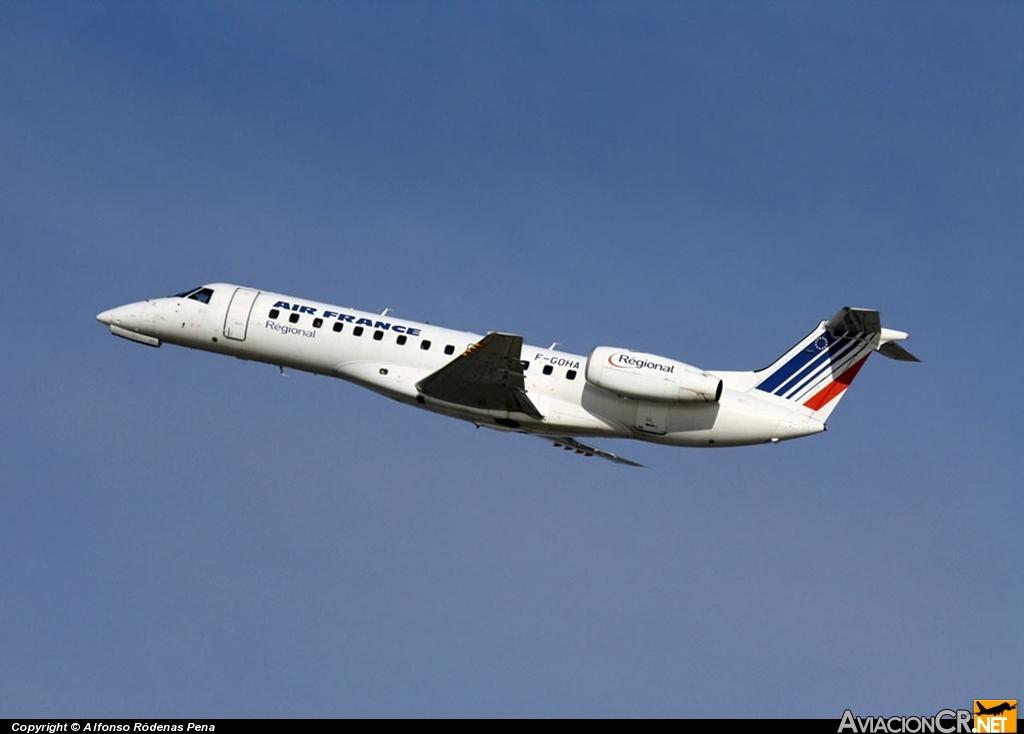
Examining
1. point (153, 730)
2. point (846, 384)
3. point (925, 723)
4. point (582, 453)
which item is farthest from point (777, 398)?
point (153, 730)

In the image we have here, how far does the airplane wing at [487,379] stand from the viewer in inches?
1298

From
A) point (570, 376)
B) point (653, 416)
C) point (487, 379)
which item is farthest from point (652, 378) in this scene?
point (487, 379)

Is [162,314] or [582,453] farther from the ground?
[162,314]

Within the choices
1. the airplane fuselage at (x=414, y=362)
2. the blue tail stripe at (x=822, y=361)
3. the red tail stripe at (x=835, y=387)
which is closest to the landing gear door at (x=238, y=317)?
the airplane fuselage at (x=414, y=362)

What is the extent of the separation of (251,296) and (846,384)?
49.3ft

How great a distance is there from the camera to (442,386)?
113ft

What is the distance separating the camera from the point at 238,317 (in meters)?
38.0

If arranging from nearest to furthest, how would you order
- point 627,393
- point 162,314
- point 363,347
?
point 627,393
point 363,347
point 162,314

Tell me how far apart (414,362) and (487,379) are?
2852 mm

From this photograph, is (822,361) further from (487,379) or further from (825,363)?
(487,379)

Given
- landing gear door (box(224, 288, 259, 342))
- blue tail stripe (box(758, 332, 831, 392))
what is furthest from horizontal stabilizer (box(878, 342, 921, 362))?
landing gear door (box(224, 288, 259, 342))

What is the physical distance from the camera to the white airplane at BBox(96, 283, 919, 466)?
33406 mm

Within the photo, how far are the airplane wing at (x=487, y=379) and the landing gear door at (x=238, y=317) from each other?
5566 millimetres

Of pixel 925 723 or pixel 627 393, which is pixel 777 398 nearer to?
pixel 627 393
